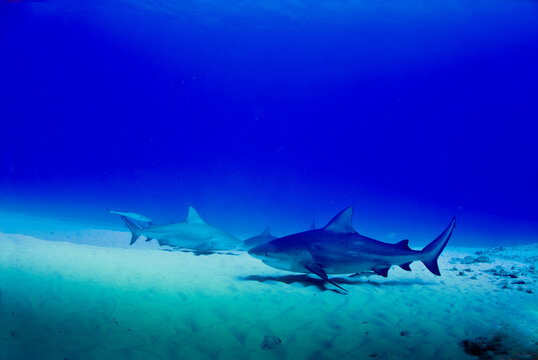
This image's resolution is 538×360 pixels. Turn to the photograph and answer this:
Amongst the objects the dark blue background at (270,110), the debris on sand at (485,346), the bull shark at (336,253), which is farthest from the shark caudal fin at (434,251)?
the dark blue background at (270,110)

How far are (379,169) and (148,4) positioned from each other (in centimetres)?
8098

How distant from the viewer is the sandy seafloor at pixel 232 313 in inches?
125

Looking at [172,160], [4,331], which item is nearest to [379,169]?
[172,160]

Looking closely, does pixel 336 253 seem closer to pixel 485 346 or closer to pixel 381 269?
pixel 381 269

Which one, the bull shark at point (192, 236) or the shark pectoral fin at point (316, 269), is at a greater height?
the bull shark at point (192, 236)

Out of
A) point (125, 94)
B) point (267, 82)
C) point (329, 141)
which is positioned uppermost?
point (267, 82)

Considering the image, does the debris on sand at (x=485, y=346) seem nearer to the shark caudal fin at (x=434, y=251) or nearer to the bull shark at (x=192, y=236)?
the shark caudal fin at (x=434, y=251)

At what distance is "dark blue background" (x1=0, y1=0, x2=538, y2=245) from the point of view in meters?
38.8

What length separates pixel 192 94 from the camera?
105 meters

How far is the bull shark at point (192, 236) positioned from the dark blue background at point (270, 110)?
1652 cm

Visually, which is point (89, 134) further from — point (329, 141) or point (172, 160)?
point (329, 141)

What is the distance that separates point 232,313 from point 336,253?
255cm

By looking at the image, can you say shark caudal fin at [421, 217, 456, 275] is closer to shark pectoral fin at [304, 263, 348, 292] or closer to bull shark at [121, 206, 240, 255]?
shark pectoral fin at [304, 263, 348, 292]

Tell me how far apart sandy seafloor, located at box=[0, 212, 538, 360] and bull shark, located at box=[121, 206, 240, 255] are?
2106 millimetres
